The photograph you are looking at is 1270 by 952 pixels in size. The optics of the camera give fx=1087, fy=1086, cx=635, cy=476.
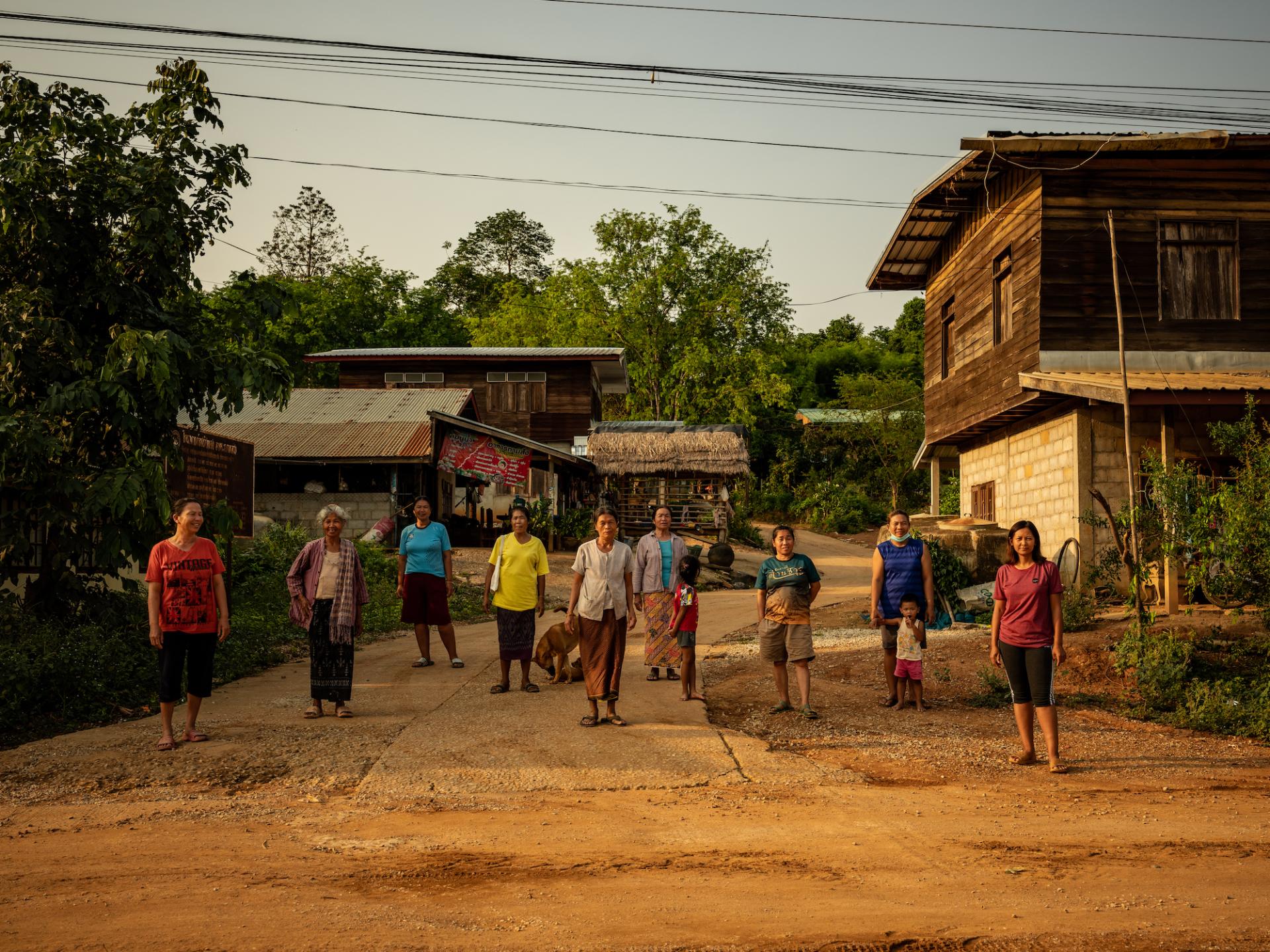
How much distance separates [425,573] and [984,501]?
1272cm

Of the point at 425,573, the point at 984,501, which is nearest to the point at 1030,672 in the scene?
the point at 425,573

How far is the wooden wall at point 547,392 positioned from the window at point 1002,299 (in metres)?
20.1

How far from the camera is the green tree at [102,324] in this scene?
10031mm

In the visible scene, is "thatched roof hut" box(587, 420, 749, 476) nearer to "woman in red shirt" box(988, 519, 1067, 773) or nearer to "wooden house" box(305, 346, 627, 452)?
Result: "wooden house" box(305, 346, 627, 452)

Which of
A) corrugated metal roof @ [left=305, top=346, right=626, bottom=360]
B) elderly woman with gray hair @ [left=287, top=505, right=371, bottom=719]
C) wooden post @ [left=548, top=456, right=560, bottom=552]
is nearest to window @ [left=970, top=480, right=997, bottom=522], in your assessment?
wooden post @ [left=548, top=456, right=560, bottom=552]

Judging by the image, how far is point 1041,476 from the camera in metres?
16.6

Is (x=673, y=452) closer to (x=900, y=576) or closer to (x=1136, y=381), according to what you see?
(x=1136, y=381)

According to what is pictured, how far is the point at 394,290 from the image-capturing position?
166ft

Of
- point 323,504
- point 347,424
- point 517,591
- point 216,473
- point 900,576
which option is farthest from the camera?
point 347,424

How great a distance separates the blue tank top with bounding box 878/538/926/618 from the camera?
9594 millimetres

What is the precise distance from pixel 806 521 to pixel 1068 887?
3524 centimetres

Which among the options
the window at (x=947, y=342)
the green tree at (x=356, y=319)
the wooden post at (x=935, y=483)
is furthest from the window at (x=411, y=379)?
the window at (x=947, y=342)

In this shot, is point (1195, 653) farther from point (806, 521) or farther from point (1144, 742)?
point (806, 521)

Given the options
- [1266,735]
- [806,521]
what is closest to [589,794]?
[1266,735]
